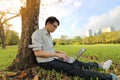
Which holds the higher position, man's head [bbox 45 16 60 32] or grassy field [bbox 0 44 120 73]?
man's head [bbox 45 16 60 32]

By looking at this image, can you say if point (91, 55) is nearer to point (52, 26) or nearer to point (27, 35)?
point (27, 35)

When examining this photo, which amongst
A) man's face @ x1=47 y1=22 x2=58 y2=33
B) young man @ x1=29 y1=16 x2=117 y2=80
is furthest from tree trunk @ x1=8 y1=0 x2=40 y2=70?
man's face @ x1=47 y1=22 x2=58 y2=33

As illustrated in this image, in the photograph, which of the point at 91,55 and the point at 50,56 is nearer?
the point at 50,56

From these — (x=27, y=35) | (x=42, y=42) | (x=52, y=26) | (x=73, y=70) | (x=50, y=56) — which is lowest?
(x=73, y=70)

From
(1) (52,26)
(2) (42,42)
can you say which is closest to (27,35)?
(2) (42,42)

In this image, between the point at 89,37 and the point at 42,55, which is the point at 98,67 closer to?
the point at 42,55

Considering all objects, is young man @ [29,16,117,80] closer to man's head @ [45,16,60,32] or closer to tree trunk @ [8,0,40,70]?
man's head @ [45,16,60,32]

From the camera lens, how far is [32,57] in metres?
8.18

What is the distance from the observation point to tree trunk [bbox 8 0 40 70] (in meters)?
8.16

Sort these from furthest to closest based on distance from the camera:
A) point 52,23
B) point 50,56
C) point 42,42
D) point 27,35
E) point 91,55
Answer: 1. point 91,55
2. point 27,35
3. point 42,42
4. point 52,23
5. point 50,56

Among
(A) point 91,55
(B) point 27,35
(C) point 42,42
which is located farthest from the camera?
(A) point 91,55

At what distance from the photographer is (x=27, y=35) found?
845 centimetres

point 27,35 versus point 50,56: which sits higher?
point 27,35

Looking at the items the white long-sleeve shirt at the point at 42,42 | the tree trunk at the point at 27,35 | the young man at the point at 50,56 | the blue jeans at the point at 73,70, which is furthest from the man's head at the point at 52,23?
the tree trunk at the point at 27,35
